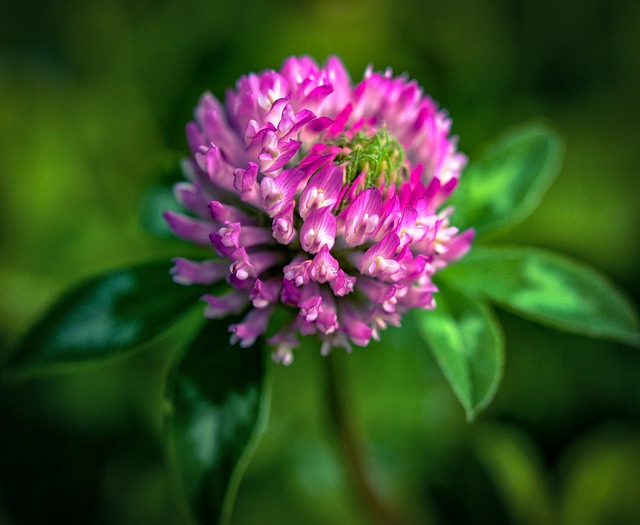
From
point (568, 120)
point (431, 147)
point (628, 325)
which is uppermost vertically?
point (431, 147)

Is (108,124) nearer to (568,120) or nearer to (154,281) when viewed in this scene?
(154,281)

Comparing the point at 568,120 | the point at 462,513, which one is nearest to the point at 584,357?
the point at 462,513

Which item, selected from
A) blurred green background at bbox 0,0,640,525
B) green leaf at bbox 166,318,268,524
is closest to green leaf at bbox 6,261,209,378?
green leaf at bbox 166,318,268,524

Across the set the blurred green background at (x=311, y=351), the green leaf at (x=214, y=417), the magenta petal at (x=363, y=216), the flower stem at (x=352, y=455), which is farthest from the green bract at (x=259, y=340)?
the blurred green background at (x=311, y=351)

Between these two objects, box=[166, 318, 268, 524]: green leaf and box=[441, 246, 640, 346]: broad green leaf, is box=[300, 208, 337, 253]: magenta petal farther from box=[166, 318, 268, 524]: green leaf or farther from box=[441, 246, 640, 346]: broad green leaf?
box=[441, 246, 640, 346]: broad green leaf

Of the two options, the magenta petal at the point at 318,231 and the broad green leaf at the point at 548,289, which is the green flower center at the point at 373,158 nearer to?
the magenta petal at the point at 318,231

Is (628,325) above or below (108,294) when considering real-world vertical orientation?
below
